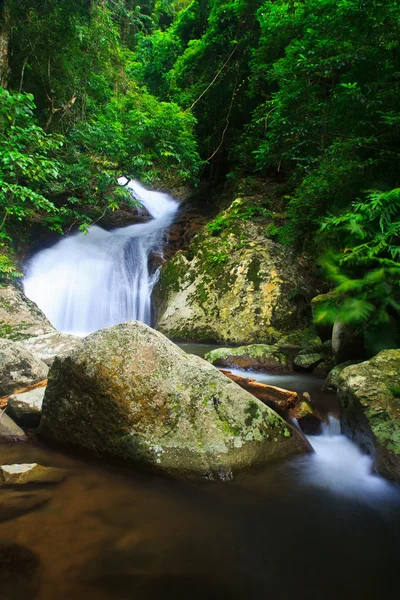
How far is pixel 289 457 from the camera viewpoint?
10.4 ft

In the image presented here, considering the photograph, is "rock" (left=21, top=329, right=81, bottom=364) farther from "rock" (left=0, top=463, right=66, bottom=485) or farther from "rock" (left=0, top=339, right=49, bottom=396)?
"rock" (left=0, top=463, right=66, bottom=485)

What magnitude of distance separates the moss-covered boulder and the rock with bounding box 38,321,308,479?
6078mm

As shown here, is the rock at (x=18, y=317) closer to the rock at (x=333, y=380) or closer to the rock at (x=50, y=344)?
the rock at (x=50, y=344)

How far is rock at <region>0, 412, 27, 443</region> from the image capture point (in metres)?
3.44

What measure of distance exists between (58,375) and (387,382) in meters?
3.43

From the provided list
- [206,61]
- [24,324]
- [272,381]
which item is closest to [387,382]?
[272,381]

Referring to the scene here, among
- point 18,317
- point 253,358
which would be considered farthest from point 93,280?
point 253,358

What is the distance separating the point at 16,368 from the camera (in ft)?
15.5

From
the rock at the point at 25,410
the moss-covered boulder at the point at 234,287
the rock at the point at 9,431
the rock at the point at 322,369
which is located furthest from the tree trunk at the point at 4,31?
the rock at the point at 322,369

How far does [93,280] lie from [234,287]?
6.19 metres

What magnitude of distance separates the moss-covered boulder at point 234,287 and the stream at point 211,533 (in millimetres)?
5936

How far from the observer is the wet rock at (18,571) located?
1682mm

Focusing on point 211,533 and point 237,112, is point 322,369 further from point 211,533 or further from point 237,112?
point 237,112

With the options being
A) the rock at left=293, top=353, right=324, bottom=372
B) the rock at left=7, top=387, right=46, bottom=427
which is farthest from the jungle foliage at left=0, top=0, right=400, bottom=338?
the rock at left=7, top=387, right=46, bottom=427
